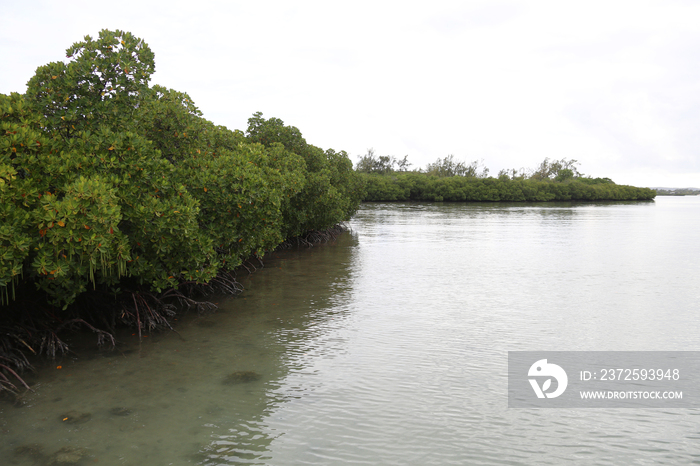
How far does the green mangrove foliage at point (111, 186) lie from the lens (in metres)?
6.60

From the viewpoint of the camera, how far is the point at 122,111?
8.77m

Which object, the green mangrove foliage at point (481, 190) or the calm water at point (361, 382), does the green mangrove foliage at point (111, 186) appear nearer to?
the calm water at point (361, 382)

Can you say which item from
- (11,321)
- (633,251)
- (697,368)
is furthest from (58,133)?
(633,251)

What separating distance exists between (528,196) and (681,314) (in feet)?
259

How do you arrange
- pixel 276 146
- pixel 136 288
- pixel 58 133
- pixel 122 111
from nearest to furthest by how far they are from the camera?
pixel 58 133
pixel 122 111
pixel 136 288
pixel 276 146

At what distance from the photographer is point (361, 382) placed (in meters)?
7.00

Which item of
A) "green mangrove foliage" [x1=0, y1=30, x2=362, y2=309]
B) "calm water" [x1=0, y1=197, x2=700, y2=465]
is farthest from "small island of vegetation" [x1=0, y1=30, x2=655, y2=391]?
"calm water" [x1=0, y1=197, x2=700, y2=465]

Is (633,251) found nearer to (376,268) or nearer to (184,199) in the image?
(376,268)

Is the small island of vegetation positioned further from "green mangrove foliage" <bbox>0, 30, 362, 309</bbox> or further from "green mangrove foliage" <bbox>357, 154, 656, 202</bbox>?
"green mangrove foliage" <bbox>357, 154, 656, 202</bbox>
